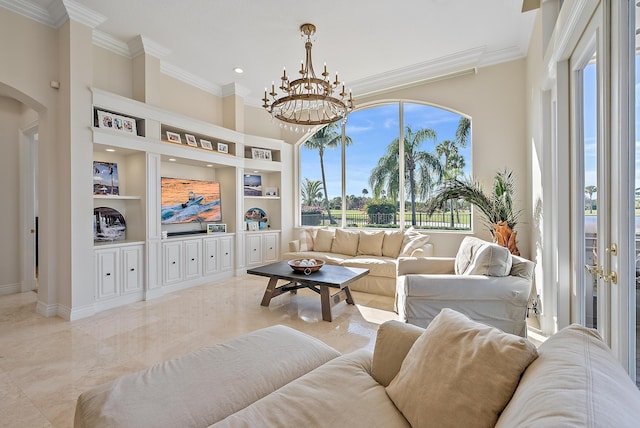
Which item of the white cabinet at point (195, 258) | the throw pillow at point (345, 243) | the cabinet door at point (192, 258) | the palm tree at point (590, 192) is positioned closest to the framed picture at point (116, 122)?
the white cabinet at point (195, 258)

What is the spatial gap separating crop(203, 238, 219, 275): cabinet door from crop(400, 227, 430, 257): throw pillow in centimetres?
302

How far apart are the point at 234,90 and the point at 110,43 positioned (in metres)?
1.90

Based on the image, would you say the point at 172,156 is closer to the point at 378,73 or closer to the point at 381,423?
the point at 378,73

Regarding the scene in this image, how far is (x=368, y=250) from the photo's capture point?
17.0ft

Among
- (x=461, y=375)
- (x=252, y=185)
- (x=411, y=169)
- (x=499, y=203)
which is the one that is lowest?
(x=461, y=375)

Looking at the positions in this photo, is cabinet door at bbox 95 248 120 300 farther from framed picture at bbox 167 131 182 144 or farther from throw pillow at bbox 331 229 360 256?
throw pillow at bbox 331 229 360 256

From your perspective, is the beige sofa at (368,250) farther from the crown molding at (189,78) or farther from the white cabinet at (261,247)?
the crown molding at (189,78)

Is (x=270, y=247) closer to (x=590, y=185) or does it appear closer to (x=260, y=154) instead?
(x=260, y=154)

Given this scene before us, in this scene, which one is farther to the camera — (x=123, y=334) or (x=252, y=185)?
(x=252, y=185)

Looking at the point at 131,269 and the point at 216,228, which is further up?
the point at 216,228

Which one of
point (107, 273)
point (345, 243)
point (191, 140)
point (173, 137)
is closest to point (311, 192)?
point (345, 243)

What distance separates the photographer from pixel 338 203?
20.5 ft

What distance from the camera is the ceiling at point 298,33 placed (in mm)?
3393

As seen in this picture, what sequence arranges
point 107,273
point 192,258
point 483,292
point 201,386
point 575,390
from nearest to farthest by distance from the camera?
point 575,390 → point 201,386 → point 483,292 → point 107,273 → point 192,258
